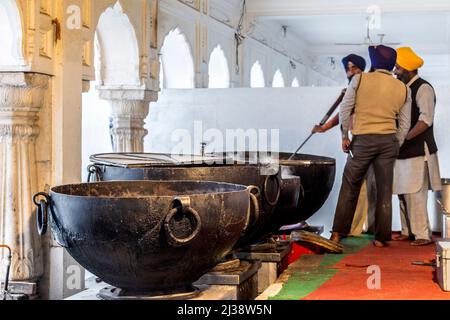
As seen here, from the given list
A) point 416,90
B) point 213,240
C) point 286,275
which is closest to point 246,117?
point 416,90

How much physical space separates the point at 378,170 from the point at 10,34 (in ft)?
9.11

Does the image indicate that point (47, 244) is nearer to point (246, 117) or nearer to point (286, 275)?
point (286, 275)

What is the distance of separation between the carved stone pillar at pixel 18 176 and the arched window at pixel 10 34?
11cm

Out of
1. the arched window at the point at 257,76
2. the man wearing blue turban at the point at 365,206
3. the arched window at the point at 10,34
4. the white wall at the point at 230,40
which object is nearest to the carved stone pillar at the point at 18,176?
the arched window at the point at 10,34

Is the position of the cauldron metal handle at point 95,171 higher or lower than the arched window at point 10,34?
lower

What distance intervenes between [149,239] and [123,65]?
4.83 m

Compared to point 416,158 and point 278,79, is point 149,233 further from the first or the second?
point 278,79

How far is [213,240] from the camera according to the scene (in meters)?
3.16

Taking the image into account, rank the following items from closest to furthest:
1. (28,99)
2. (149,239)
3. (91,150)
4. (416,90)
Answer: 1. (149,239)
2. (28,99)
3. (416,90)
4. (91,150)

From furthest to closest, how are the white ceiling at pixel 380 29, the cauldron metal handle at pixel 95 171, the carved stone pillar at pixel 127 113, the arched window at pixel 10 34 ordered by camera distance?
the white ceiling at pixel 380 29, the carved stone pillar at pixel 127 113, the arched window at pixel 10 34, the cauldron metal handle at pixel 95 171

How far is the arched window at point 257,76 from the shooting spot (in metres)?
13.9

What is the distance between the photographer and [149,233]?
3010mm

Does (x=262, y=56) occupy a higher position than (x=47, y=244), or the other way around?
(x=262, y=56)

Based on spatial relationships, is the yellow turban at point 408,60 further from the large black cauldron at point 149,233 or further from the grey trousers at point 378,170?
the large black cauldron at point 149,233
